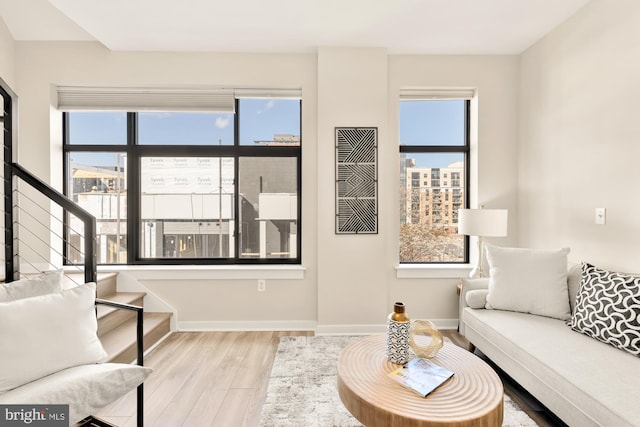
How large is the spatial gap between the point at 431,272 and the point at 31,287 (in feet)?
9.80

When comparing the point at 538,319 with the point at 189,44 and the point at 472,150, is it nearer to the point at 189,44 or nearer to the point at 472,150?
the point at 472,150

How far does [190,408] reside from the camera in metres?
1.84

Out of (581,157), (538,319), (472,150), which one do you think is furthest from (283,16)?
(538,319)

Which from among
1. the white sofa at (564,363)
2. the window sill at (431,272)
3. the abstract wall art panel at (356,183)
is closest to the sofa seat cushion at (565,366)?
the white sofa at (564,363)

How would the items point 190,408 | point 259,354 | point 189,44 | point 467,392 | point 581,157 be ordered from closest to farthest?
1. point 467,392
2. point 190,408
3. point 581,157
4. point 259,354
5. point 189,44

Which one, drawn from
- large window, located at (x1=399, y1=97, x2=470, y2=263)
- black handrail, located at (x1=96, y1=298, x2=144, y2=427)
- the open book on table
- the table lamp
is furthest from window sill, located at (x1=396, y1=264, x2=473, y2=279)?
black handrail, located at (x1=96, y1=298, x2=144, y2=427)

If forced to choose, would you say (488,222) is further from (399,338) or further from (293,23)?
(293,23)

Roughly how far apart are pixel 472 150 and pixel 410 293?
1.61 meters

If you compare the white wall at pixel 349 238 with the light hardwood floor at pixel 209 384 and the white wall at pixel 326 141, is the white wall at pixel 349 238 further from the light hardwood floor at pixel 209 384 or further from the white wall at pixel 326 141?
the light hardwood floor at pixel 209 384

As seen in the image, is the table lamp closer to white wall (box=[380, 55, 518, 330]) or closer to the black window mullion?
white wall (box=[380, 55, 518, 330])

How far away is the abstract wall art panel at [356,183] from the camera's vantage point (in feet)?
9.72

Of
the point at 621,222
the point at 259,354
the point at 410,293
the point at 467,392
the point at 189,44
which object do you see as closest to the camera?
the point at 467,392

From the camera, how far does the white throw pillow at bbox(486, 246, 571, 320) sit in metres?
2.13

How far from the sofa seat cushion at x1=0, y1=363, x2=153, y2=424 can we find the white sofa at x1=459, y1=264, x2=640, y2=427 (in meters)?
1.99
